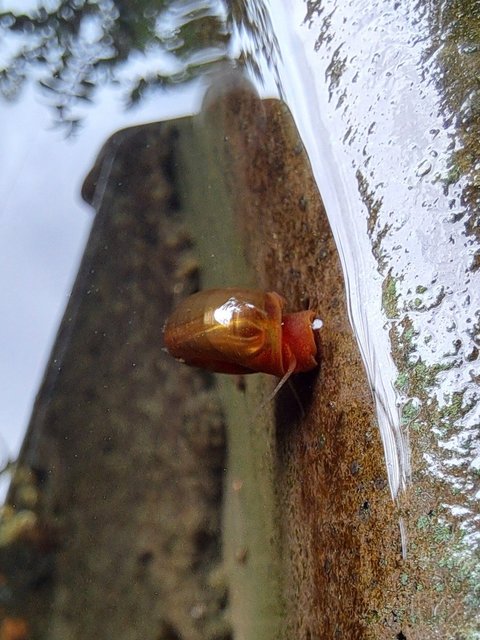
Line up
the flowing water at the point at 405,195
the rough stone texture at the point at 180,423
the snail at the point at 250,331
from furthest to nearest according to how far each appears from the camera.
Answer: the rough stone texture at the point at 180,423
the snail at the point at 250,331
the flowing water at the point at 405,195

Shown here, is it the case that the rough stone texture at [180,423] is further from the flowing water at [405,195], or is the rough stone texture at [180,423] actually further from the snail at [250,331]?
the flowing water at [405,195]

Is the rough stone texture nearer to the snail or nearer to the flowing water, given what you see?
the snail

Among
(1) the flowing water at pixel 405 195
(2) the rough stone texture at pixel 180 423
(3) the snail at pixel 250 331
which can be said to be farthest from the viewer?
(2) the rough stone texture at pixel 180 423

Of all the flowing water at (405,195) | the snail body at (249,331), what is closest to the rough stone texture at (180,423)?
the snail body at (249,331)

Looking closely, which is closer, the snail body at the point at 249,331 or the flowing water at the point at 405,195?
the flowing water at the point at 405,195

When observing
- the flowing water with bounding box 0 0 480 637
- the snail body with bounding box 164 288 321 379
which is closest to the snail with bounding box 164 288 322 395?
the snail body with bounding box 164 288 321 379

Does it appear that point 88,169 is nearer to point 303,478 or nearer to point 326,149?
point 326,149

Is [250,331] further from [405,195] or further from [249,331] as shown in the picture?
[405,195]

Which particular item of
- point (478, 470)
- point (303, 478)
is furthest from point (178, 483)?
point (478, 470)
